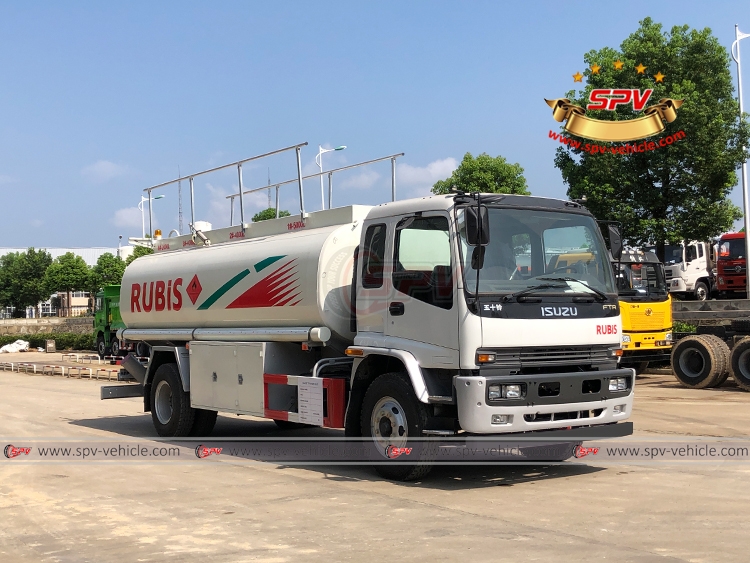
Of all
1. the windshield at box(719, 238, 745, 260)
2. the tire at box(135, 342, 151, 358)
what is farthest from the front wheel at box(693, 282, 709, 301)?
the tire at box(135, 342, 151, 358)

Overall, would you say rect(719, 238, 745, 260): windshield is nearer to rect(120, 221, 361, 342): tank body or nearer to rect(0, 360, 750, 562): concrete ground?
rect(120, 221, 361, 342): tank body

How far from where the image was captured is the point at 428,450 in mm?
8633

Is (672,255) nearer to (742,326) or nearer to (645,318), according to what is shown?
(645,318)

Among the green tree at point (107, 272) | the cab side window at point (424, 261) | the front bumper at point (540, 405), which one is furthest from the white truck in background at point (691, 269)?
the green tree at point (107, 272)

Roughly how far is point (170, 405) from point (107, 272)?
→ 60275mm

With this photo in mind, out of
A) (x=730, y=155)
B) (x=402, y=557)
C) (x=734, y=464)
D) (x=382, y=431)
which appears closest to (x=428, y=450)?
(x=382, y=431)

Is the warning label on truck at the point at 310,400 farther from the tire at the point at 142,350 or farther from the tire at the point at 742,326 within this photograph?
the tire at the point at 742,326

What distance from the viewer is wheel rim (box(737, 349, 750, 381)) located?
17656 mm

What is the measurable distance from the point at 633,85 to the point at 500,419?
81.6ft

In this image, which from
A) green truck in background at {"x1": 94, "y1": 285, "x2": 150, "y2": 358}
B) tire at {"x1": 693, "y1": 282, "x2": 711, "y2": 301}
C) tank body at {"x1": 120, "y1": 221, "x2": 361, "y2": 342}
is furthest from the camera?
green truck in background at {"x1": 94, "y1": 285, "x2": 150, "y2": 358}

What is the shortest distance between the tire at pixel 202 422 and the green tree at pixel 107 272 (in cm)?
5330

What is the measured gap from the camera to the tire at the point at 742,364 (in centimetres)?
1762

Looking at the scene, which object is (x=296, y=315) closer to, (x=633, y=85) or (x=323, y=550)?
(x=323, y=550)

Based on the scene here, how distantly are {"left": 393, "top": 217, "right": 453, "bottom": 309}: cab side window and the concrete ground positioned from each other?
192 centimetres
